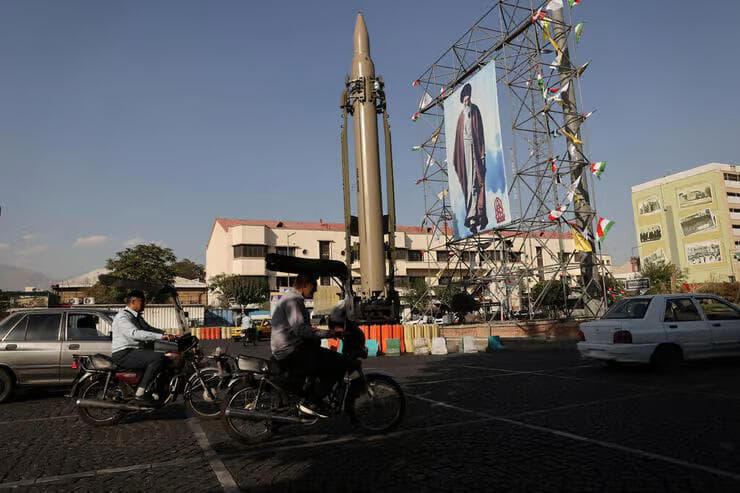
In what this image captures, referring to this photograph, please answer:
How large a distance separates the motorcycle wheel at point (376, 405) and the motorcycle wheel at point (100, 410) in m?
3.37

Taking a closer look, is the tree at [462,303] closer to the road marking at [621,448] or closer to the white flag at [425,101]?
the white flag at [425,101]

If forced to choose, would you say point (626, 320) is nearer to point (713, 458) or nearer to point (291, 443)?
point (713, 458)

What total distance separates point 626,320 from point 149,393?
8.87 m

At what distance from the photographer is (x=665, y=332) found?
401 inches

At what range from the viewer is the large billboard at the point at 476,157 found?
25312mm

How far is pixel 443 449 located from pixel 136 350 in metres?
4.58

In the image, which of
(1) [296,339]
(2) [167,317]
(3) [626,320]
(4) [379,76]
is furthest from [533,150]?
(2) [167,317]

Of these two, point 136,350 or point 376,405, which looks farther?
point 136,350

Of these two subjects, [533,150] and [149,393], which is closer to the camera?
[149,393]

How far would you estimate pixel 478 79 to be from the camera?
2641cm

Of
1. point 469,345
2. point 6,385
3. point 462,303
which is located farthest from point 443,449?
point 462,303

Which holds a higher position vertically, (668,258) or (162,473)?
(668,258)

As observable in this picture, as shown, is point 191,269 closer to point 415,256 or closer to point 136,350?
point 415,256

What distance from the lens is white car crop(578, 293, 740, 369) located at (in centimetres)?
1016
